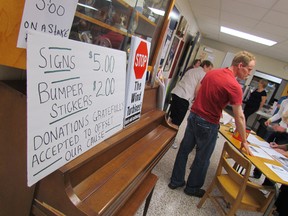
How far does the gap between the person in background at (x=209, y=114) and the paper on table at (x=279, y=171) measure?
223 millimetres

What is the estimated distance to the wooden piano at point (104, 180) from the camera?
0.79 metres

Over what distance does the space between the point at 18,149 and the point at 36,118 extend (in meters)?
0.32

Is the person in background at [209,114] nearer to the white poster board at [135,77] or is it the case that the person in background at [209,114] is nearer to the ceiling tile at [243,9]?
the white poster board at [135,77]

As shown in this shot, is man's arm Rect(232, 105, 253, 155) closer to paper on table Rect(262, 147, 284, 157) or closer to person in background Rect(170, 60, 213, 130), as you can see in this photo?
paper on table Rect(262, 147, 284, 157)

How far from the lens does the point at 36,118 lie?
2.17 feet

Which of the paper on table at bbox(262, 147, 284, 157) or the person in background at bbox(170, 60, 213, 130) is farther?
the person in background at bbox(170, 60, 213, 130)

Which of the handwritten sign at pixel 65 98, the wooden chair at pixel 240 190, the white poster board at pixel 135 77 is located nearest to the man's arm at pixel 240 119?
the wooden chair at pixel 240 190

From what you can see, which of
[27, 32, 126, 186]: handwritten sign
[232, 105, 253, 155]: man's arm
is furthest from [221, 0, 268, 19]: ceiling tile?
[27, 32, 126, 186]: handwritten sign

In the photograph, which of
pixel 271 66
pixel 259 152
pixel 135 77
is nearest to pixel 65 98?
pixel 135 77

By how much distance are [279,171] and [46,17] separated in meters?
2.13

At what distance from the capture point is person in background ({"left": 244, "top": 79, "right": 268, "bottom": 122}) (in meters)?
5.60

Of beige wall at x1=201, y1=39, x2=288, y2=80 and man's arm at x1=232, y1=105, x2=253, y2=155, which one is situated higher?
beige wall at x1=201, y1=39, x2=288, y2=80

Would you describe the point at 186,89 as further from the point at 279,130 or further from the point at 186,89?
the point at 279,130

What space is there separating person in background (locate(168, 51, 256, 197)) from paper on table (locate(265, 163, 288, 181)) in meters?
0.22
